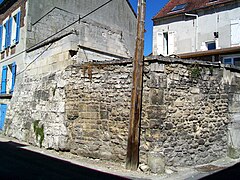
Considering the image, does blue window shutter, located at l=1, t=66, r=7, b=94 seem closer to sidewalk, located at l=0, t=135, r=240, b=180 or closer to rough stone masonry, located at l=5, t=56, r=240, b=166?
rough stone masonry, located at l=5, t=56, r=240, b=166

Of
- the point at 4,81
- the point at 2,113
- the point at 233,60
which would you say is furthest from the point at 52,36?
the point at 233,60

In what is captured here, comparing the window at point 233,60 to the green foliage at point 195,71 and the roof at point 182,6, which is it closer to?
the roof at point 182,6

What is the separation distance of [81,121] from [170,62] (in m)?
3.20

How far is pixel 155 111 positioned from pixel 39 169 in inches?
125

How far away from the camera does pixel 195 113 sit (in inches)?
264

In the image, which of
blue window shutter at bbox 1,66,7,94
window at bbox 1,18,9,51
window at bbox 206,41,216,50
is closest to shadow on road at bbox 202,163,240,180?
window at bbox 206,41,216,50

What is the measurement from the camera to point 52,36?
12.0 metres

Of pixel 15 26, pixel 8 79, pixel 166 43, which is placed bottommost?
pixel 8 79

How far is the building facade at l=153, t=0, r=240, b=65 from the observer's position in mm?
13062

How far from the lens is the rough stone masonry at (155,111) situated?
6.25 m

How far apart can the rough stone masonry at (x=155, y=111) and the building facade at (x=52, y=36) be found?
141 centimetres

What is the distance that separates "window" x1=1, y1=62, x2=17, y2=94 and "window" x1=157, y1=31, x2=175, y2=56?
30.0 feet

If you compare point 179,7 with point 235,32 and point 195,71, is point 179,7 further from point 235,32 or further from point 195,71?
point 195,71

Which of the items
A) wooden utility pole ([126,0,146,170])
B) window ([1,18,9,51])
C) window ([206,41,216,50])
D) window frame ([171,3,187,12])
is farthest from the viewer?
window frame ([171,3,187,12])
